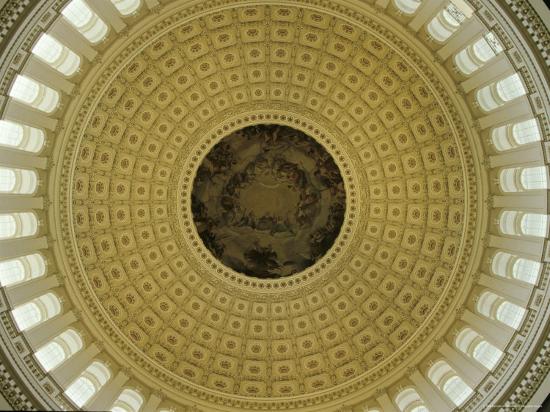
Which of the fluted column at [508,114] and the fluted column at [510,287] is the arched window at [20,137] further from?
the fluted column at [510,287]

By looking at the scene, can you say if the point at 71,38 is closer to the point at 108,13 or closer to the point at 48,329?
the point at 108,13

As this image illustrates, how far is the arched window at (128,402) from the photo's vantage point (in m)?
22.7

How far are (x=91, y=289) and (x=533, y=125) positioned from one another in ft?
63.7

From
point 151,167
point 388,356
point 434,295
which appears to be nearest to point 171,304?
point 151,167

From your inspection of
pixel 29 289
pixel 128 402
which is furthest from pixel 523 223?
pixel 29 289

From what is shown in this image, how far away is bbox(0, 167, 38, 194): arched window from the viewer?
2055 cm

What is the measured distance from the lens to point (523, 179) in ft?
69.5

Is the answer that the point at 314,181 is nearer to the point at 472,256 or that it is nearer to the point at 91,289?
the point at 472,256

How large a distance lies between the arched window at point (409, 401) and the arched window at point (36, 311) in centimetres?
1500

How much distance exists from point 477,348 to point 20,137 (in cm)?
1971

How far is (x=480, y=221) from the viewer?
23.9m

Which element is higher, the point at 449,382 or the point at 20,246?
the point at 20,246

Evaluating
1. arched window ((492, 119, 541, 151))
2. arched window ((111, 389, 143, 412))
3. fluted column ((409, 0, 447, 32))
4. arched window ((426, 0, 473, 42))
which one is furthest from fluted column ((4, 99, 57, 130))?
arched window ((492, 119, 541, 151))

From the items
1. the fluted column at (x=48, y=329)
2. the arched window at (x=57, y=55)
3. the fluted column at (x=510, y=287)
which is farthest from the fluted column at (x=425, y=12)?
the fluted column at (x=48, y=329)
